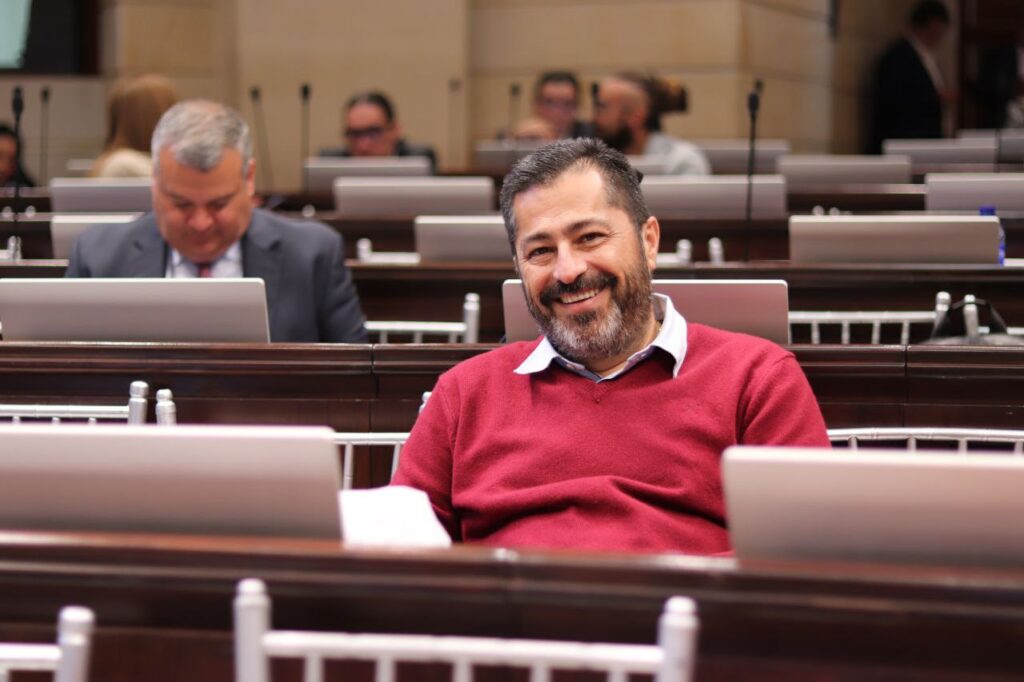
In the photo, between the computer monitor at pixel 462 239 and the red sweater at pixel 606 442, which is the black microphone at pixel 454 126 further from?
the red sweater at pixel 606 442

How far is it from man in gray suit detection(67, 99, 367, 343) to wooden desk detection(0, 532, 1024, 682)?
85.7 inches

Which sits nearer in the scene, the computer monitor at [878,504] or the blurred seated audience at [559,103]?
the computer monitor at [878,504]

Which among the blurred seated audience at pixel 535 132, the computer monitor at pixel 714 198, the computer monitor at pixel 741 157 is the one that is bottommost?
the computer monitor at pixel 714 198

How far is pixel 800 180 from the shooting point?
6777 millimetres

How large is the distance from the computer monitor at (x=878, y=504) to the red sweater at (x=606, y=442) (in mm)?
681

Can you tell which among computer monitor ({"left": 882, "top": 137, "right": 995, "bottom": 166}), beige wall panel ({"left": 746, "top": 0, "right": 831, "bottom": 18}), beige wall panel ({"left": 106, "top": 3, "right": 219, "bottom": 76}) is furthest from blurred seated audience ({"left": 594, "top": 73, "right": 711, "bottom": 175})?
beige wall panel ({"left": 106, "top": 3, "right": 219, "bottom": 76})

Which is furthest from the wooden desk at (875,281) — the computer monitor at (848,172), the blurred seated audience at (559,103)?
the blurred seated audience at (559,103)

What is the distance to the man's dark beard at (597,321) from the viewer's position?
2260 millimetres

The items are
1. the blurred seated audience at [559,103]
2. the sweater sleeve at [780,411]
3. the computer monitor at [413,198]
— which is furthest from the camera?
the blurred seated audience at [559,103]

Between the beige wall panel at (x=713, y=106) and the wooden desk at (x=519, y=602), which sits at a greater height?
the beige wall panel at (x=713, y=106)

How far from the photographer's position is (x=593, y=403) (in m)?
2.22

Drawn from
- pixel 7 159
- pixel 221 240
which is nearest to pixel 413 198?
pixel 221 240

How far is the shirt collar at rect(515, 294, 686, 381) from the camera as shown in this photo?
2.24 m

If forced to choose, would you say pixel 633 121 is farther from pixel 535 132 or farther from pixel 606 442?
pixel 606 442
